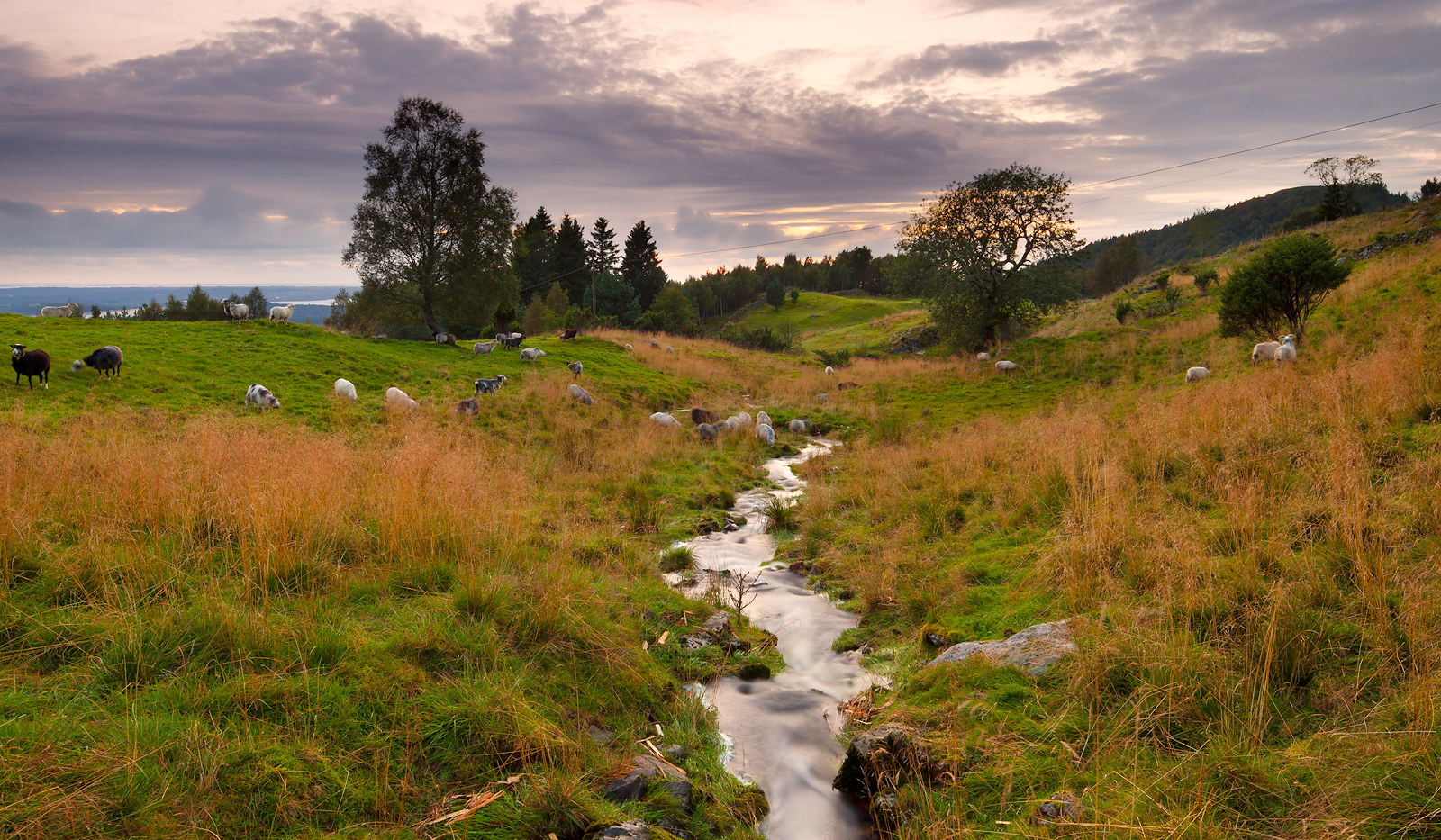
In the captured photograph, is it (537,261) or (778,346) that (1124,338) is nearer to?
(778,346)

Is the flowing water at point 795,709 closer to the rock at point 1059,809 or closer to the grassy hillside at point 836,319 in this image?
the rock at point 1059,809

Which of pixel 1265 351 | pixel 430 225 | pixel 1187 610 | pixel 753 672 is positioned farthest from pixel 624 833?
pixel 430 225

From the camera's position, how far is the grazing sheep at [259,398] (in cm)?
1545

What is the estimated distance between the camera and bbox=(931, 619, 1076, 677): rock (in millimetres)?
4977

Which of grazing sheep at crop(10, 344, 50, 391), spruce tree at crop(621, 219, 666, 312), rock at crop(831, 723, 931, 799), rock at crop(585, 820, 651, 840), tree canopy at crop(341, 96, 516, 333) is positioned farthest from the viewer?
spruce tree at crop(621, 219, 666, 312)

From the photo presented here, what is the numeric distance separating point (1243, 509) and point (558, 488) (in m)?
9.86

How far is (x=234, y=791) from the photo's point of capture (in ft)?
10.7

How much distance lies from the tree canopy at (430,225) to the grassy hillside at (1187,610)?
26.4m

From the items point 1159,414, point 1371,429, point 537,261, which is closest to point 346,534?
point 1371,429

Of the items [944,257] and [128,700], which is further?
[944,257]

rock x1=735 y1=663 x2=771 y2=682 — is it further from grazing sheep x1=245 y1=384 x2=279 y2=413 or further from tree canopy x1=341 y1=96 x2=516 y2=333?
tree canopy x1=341 y1=96 x2=516 y2=333

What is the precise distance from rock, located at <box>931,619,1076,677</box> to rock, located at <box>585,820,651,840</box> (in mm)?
3173

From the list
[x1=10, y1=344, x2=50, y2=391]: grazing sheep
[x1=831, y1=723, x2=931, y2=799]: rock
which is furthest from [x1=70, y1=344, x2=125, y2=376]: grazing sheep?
[x1=831, y1=723, x2=931, y2=799]: rock

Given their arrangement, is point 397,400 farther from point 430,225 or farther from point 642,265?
point 642,265
